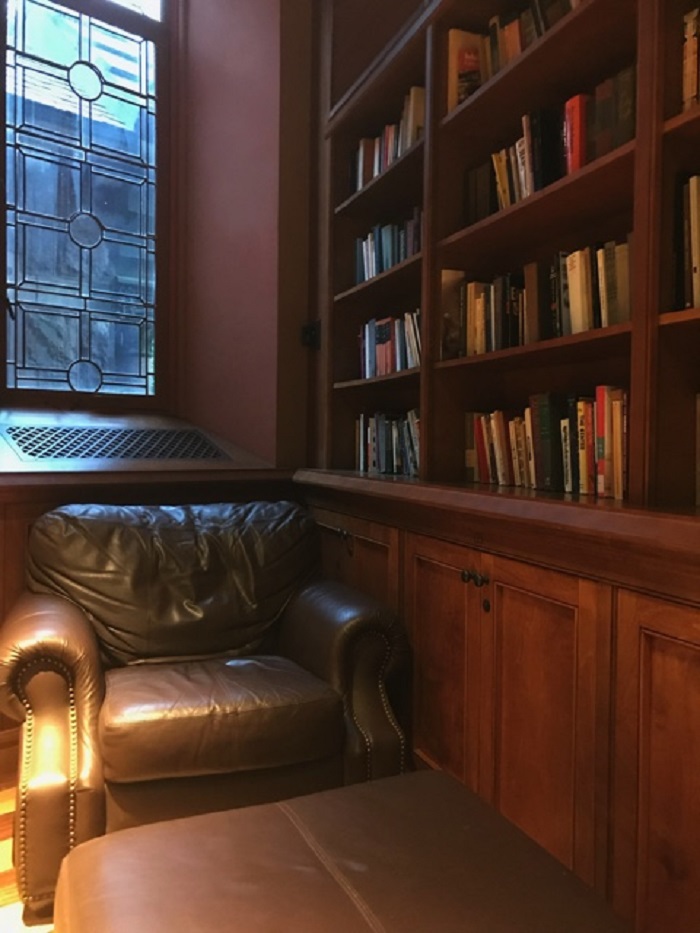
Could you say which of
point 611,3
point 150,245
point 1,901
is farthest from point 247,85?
point 1,901

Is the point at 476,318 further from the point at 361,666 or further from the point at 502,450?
the point at 361,666

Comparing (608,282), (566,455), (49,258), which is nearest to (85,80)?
(49,258)

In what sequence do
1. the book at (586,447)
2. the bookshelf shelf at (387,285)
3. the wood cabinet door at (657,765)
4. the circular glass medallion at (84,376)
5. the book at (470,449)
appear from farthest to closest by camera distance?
1. the circular glass medallion at (84,376)
2. the bookshelf shelf at (387,285)
3. the book at (470,449)
4. the book at (586,447)
5. the wood cabinet door at (657,765)

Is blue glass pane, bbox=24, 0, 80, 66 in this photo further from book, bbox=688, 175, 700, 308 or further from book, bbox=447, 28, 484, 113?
book, bbox=688, 175, 700, 308

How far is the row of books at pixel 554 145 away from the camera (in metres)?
1.51

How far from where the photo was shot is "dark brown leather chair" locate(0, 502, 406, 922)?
1.65 metres

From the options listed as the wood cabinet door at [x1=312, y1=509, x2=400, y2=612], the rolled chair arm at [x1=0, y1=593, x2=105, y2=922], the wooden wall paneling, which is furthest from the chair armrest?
the wooden wall paneling

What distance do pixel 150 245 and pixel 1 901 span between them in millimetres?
2644

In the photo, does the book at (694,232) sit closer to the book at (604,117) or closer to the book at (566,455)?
the book at (604,117)

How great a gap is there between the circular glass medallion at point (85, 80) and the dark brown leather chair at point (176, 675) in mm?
1992

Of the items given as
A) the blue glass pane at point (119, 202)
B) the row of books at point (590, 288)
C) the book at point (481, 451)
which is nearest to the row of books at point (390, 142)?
the row of books at point (590, 288)

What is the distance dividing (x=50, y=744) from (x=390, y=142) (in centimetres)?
211

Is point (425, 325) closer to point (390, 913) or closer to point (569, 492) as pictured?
point (569, 492)

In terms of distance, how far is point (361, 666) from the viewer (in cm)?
194
